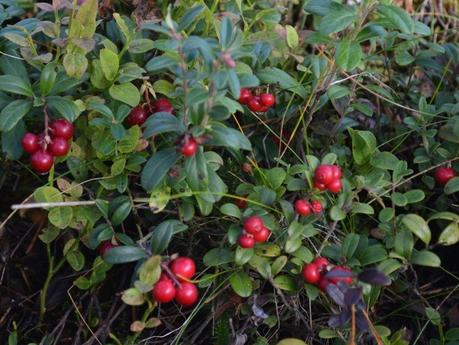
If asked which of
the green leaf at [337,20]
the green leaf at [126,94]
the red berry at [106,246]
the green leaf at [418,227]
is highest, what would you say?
the green leaf at [337,20]

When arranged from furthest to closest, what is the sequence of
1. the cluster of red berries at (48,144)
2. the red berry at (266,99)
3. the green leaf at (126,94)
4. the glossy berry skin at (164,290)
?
the red berry at (266,99), the green leaf at (126,94), the cluster of red berries at (48,144), the glossy berry skin at (164,290)

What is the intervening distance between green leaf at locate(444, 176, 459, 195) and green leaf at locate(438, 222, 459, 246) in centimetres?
14

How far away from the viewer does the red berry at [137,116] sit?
2168 millimetres

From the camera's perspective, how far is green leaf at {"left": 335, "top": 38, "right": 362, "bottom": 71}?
80.2 inches

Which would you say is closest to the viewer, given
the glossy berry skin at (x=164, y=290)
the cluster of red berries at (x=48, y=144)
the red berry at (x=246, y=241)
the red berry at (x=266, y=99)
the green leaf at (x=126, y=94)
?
the glossy berry skin at (x=164, y=290)

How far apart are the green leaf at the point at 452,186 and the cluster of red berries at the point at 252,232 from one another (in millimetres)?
687

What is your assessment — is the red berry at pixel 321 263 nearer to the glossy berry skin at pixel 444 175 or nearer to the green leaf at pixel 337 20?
the glossy berry skin at pixel 444 175

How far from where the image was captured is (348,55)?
206 cm

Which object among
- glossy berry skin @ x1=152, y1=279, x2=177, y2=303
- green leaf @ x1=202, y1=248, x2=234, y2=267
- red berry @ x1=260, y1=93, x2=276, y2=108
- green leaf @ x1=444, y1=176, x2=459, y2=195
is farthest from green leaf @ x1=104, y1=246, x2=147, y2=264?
green leaf @ x1=444, y1=176, x2=459, y2=195

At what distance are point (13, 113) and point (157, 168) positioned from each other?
0.50 metres

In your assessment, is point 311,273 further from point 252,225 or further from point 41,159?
point 41,159

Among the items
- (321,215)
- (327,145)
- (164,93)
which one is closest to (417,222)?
(321,215)

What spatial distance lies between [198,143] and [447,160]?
992 millimetres

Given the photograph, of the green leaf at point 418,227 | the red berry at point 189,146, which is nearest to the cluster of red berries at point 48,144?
the red berry at point 189,146
